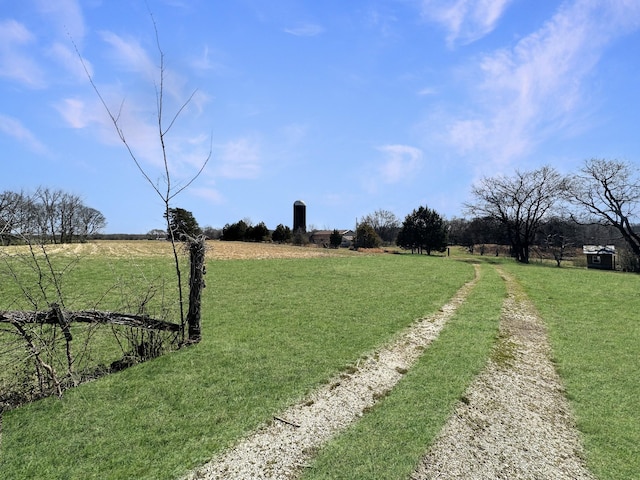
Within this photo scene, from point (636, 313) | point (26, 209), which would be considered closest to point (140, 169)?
point (26, 209)

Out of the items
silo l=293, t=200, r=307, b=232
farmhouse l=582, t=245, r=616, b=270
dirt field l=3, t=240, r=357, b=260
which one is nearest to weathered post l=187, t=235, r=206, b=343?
Result: dirt field l=3, t=240, r=357, b=260

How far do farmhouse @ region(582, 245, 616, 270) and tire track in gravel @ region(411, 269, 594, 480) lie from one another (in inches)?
1626

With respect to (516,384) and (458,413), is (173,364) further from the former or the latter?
(516,384)

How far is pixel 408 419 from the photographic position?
15.1 feet

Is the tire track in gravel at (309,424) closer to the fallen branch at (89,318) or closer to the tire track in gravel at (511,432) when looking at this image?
the tire track in gravel at (511,432)

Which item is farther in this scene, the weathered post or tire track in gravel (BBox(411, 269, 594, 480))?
the weathered post

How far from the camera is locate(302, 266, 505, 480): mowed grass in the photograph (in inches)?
142

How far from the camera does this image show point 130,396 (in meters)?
4.93

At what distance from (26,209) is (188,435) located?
4.41 m

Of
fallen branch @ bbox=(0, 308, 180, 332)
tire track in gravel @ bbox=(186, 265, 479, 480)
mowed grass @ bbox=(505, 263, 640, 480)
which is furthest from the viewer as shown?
fallen branch @ bbox=(0, 308, 180, 332)

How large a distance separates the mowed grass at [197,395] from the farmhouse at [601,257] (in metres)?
39.1

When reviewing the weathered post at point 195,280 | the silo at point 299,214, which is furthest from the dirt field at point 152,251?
the silo at point 299,214

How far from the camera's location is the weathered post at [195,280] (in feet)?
22.7

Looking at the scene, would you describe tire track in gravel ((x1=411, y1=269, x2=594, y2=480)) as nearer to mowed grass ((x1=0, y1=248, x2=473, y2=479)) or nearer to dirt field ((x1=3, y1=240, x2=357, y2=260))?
mowed grass ((x1=0, y1=248, x2=473, y2=479))
